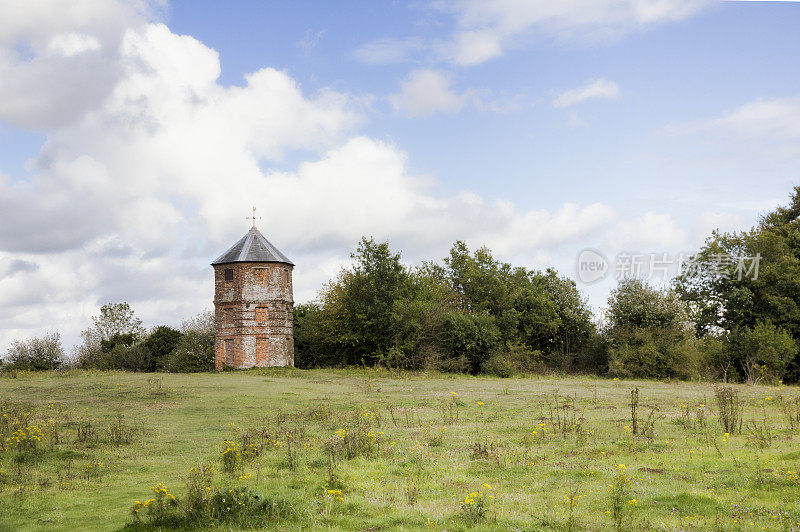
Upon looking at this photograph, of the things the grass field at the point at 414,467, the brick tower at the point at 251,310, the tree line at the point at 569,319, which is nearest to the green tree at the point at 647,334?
the tree line at the point at 569,319

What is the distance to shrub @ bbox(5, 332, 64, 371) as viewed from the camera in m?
55.4

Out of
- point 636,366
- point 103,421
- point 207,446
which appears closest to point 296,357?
point 636,366

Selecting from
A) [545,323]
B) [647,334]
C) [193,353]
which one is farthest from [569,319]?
[193,353]

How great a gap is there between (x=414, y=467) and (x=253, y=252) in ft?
129

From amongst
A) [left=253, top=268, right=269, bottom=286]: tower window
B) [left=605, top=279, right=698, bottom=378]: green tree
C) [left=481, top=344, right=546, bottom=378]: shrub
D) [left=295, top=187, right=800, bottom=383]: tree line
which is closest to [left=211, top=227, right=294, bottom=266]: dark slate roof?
[left=253, top=268, right=269, bottom=286]: tower window

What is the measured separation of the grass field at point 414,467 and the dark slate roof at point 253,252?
91.7ft

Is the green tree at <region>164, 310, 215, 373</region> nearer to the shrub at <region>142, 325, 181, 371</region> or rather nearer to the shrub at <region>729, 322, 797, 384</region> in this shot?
the shrub at <region>142, 325, 181, 371</region>

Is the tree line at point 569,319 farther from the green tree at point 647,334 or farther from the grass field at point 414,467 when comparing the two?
the grass field at point 414,467

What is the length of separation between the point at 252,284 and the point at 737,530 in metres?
42.4

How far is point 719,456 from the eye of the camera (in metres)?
11.3

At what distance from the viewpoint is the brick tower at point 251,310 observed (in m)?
46.2

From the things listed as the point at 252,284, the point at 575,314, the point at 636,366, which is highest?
the point at 252,284

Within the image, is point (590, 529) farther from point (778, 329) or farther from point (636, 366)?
point (778, 329)

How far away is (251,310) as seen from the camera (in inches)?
1832
